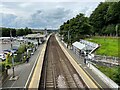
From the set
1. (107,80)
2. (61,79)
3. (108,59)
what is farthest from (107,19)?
(107,80)

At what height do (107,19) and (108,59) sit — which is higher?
(107,19)

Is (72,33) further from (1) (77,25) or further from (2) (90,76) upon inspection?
(2) (90,76)

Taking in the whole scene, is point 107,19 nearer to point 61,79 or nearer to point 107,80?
point 61,79

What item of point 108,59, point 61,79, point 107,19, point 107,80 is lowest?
point 61,79

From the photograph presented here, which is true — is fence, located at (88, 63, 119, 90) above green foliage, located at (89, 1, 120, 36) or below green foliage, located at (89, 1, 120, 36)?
below

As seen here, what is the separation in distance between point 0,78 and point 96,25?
64820 millimetres

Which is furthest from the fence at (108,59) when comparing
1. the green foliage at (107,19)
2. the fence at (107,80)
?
the green foliage at (107,19)

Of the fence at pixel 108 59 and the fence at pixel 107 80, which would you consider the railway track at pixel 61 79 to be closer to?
the fence at pixel 107 80

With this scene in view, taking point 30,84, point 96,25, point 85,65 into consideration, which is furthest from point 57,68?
point 96,25

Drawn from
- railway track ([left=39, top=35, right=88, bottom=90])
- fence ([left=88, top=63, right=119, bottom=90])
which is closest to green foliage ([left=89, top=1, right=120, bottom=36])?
railway track ([left=39, top=35, right=88, bottom=90])

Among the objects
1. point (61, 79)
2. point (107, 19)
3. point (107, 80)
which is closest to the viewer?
point (107, 80)

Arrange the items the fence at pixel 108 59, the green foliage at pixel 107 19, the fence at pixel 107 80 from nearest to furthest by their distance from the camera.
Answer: the fence at pixel 107 80 → the fence at pixel 108 59 → the green foliage at pixel 107 19

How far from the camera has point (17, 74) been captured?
95.8 feet

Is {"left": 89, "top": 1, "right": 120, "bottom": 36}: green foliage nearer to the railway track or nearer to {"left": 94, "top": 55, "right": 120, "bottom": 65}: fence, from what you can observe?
{"left": 94, "top": 55, "right": 120, "bottom": 65}: fence
